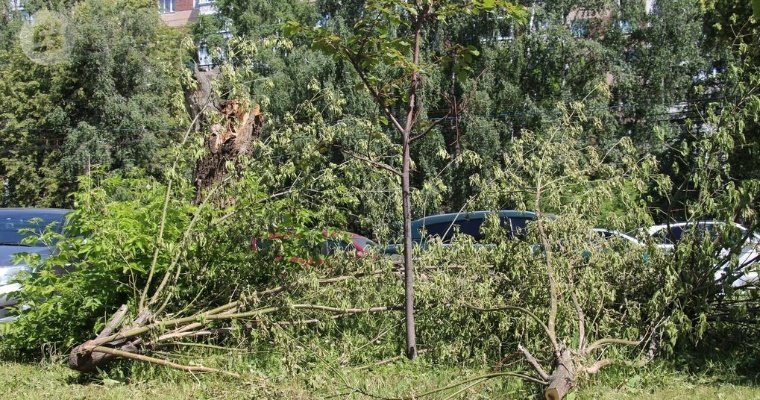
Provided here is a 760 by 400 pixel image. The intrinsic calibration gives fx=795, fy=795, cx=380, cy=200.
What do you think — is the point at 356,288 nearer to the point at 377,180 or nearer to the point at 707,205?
the point at 377,180

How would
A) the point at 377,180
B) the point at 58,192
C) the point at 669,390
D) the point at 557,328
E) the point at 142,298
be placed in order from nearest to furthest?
1. the point at 669,390
2. the point at 557,328
3. the point at 142,298
4. the point at 377,180
5. the point at 58,192

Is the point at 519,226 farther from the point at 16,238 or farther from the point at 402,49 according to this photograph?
the point at 16,238

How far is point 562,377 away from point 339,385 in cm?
155

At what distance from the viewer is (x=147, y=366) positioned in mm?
6488

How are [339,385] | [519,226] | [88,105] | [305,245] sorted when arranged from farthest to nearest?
[88,105]
[305,245]
[519,226]
[339,385]

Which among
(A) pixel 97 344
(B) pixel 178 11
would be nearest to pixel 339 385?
(A) pixel 97 344

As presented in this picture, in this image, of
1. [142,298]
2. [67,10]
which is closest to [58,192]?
[67,10]

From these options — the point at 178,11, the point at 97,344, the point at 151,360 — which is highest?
the point at 178,11

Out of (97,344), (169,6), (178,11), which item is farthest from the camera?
(169,6)

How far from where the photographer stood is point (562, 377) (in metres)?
5.17

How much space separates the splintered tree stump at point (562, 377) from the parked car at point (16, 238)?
492 cm

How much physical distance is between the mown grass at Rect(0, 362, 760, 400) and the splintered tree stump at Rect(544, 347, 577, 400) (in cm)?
21

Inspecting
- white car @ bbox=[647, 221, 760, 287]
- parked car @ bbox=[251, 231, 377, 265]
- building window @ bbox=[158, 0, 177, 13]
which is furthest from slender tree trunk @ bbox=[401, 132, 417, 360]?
building window @ bbox=[158, 0, 177, 13]

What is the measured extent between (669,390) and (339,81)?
18567 mm
